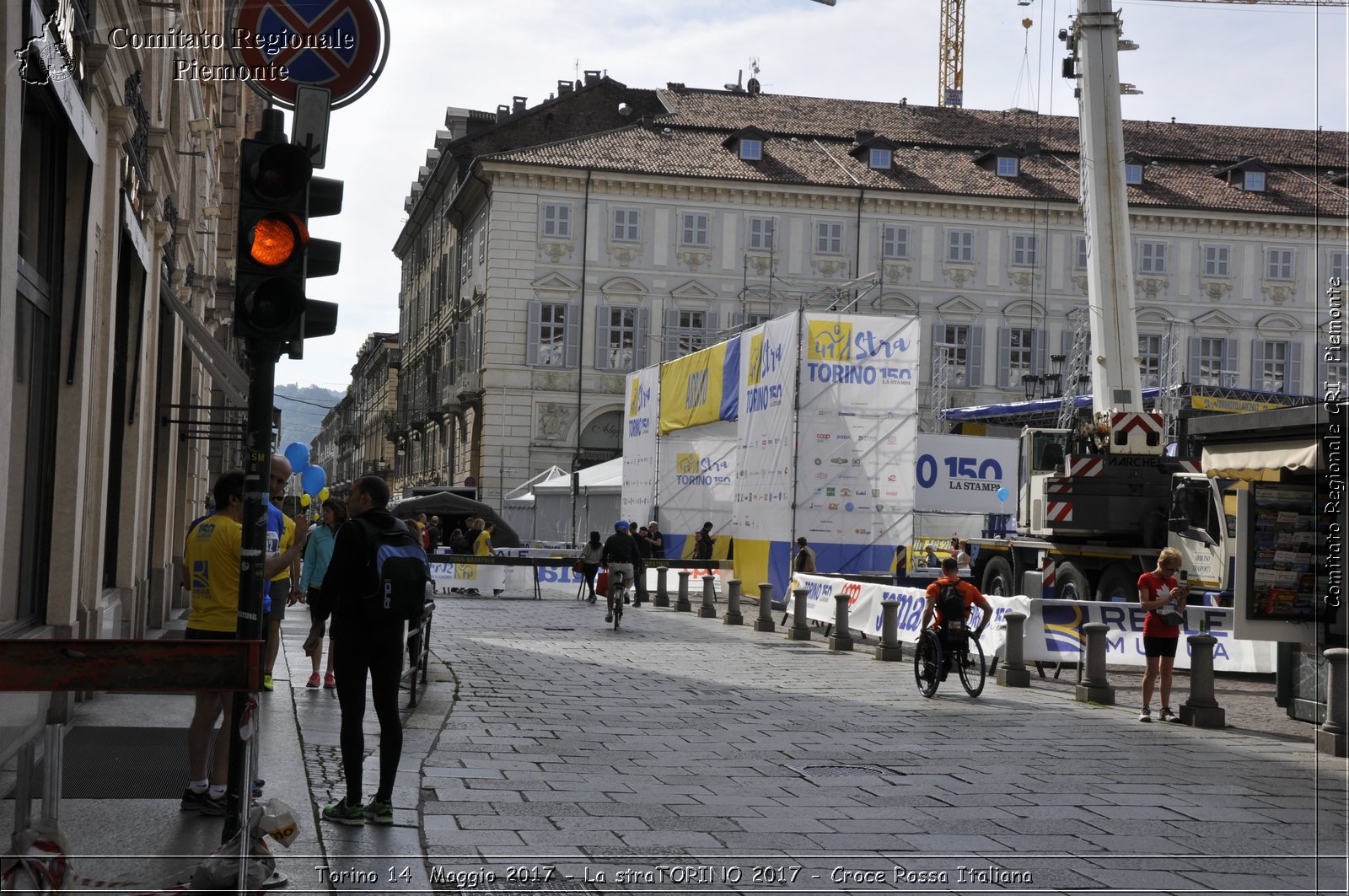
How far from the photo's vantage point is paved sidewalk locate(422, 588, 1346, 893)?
7.03 m

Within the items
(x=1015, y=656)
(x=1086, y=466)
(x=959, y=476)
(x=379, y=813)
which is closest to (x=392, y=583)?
(x=379, y=813)

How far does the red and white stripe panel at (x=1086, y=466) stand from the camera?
2356 centimetres

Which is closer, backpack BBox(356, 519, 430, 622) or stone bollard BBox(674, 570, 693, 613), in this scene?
backpack BBox(356, 519, 430, 622)

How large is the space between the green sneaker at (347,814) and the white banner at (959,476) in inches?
1179

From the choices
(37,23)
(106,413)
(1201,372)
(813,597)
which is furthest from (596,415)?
(37,23)

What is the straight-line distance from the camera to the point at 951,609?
1530 cm

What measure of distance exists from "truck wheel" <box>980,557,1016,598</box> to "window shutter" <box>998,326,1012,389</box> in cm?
3096

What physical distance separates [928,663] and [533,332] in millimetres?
41501

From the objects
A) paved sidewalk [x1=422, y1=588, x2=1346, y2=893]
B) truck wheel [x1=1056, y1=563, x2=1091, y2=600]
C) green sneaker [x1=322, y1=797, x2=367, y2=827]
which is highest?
truck wheel [x1=1056, y1=563, x2=1091, y2=600]

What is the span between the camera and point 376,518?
777cm

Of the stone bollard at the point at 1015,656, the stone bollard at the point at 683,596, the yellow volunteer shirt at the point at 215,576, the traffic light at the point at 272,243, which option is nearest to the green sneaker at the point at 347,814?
the yellow volunteer shirt at the point at 215,576

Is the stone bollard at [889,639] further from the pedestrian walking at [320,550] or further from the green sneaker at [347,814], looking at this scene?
the green sneaker at [347,814]

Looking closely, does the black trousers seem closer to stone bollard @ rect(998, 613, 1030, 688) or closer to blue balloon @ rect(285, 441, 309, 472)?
stone bollard @ rect(998, 613, 1030, 688)

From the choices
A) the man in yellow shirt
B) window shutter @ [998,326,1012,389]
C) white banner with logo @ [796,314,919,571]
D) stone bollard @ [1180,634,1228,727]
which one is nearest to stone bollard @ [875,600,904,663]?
stone bollard @ [1180,634,1228,727]
